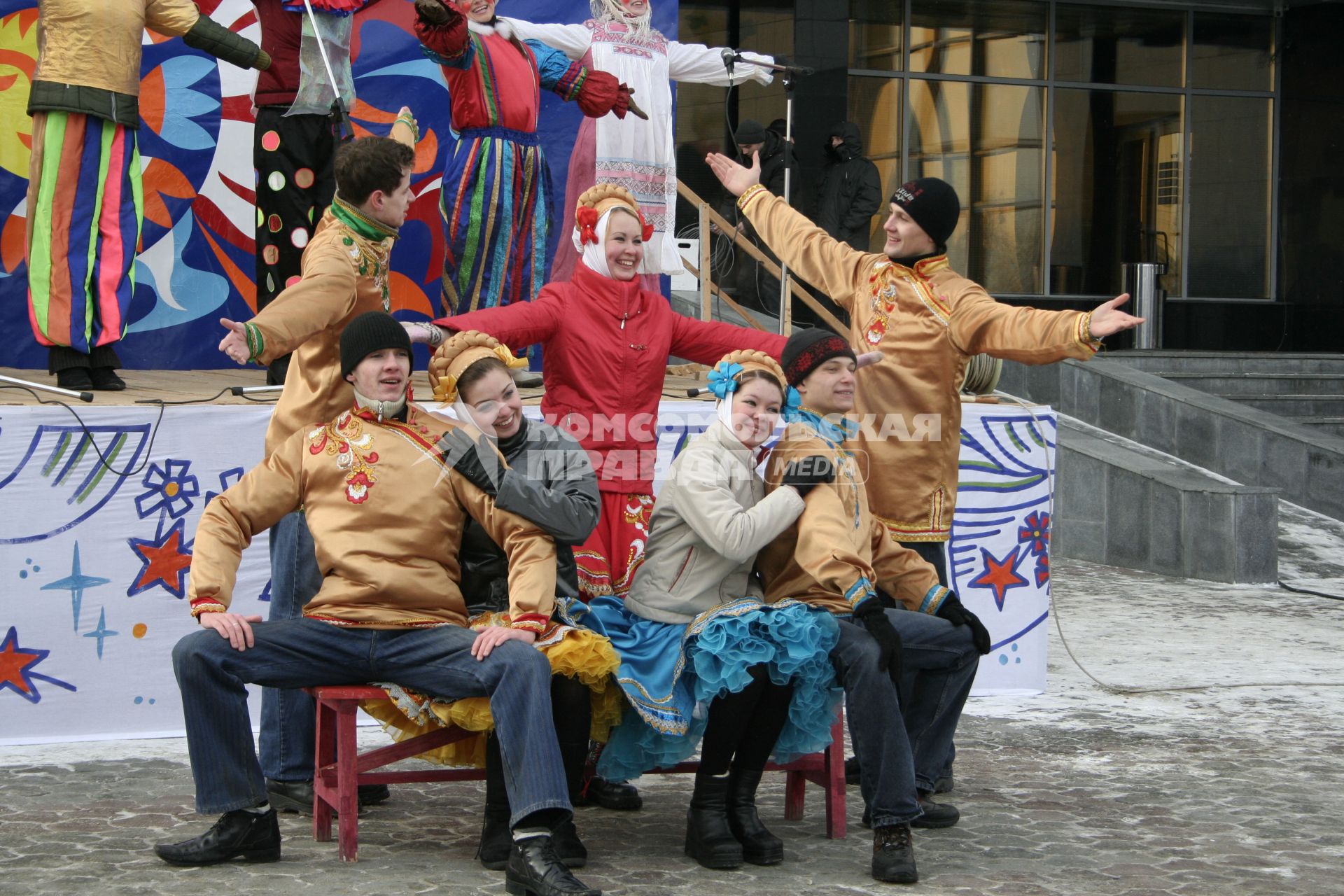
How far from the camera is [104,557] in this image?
5.09 meters

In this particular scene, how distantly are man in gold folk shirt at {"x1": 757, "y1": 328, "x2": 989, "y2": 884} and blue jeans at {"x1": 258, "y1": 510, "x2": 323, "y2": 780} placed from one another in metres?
1.31

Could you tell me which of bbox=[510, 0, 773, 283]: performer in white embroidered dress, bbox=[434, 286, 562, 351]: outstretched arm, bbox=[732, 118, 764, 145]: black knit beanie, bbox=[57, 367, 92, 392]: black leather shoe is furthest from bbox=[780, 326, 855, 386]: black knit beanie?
bbox=[732, 118, 764, 145]: black knit beanie

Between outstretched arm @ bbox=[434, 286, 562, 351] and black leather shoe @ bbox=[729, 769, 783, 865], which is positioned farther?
outstretched arm @ bbox=[434, 286, 562, 351]

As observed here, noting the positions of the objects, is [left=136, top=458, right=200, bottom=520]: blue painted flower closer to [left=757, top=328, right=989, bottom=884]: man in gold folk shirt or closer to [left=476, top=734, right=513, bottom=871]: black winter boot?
[left=476, top=734, right=513, bottom=871]: black winter boot

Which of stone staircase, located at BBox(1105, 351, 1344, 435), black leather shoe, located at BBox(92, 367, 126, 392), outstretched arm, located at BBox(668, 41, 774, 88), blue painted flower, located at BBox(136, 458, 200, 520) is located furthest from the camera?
stone staircase, located at BBox(1105, 351, 1344, 435)

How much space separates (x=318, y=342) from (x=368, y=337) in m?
0.45

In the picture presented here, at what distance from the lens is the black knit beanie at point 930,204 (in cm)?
457

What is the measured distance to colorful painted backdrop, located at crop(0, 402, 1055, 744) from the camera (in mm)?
5008

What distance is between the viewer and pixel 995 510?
604 cm

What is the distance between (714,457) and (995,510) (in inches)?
90.4

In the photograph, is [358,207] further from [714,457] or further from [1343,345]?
[1343,345]

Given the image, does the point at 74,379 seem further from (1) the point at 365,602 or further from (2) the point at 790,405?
A: (2) the point at 790,405

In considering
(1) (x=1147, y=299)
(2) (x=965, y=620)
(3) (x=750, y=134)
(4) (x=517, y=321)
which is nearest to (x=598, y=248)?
(4) (x=517, y=321)

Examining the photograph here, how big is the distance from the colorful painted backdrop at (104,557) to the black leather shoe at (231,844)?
1.28 metres
